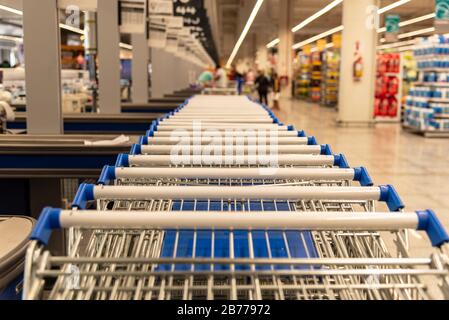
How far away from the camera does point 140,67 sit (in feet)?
35.8

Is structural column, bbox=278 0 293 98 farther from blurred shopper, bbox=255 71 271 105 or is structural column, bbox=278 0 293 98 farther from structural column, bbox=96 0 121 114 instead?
structural column, bbox=96 0 121 114

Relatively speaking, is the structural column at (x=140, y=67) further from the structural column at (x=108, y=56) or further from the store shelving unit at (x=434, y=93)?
the store shelving unit at (x=434, y=93)

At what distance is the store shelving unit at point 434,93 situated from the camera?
13.9 m

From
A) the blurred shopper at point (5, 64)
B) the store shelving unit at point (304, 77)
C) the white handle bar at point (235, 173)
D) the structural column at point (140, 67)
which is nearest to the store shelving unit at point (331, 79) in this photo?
the store shelving unit at point (304, 77)

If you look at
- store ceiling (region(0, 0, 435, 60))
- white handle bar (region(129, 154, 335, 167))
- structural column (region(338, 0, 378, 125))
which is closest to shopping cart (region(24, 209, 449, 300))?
white handle bar (region(129, 154, 335, 167))

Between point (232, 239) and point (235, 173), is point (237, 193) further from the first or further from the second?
point (235, 173)

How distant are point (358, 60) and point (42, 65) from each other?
12152mm

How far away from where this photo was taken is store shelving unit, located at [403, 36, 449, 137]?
1388cm

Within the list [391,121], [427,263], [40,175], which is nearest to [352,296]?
[427,263]

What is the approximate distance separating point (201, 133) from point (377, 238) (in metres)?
1.63

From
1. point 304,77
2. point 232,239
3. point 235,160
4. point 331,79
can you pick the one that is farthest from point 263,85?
point 232,239

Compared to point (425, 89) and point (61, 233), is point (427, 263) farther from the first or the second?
point (425, 89)

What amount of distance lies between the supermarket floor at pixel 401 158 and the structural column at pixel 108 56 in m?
3.89
